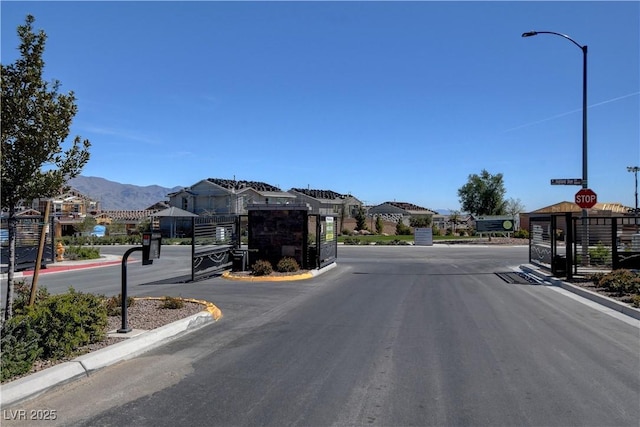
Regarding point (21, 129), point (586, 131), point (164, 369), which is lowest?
point (164, 369)

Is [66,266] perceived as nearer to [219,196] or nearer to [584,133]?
[584,133]

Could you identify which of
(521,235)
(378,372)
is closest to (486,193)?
(521,235)

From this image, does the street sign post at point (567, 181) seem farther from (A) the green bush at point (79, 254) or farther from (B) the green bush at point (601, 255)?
(A) the green bush at point (79, 254)

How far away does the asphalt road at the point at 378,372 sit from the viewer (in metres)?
4.69

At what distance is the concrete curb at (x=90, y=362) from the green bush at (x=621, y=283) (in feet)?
31.6

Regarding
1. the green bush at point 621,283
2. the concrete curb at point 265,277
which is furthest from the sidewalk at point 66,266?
the green bush at point 621,283

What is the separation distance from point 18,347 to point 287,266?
11526mm

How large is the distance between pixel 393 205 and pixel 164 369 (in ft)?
302

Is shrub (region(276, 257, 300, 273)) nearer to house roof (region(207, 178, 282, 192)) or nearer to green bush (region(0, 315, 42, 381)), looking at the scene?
green bush (region(0, 315, 42, 381))

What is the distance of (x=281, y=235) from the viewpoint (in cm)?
1808

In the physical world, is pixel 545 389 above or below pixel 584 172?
below

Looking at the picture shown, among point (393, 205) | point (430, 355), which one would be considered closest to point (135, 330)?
point (430, 355)

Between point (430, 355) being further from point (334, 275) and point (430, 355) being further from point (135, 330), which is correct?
point (334, 275)

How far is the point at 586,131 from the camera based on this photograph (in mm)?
17516
